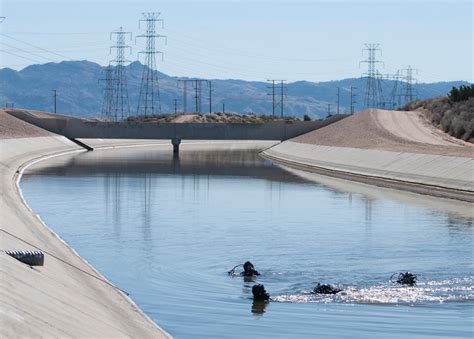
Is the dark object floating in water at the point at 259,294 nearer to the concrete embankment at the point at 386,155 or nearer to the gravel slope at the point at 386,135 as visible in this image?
the concrete embankment at the point at 386,155

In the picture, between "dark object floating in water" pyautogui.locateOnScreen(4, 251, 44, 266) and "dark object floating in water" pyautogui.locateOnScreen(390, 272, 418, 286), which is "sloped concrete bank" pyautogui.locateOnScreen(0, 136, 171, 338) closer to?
"dark object floating in water" pyautogui.locateOnScreen(4, 251, 44, 266)

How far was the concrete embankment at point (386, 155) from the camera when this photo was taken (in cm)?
6200

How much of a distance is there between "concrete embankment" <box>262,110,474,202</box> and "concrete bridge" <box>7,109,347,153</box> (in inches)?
101

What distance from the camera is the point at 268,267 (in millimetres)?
30109

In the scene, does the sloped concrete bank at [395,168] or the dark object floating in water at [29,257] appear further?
the sloped concrete bank at [395,168]

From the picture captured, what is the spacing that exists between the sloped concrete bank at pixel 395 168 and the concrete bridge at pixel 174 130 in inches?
499

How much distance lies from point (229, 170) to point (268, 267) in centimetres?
5329

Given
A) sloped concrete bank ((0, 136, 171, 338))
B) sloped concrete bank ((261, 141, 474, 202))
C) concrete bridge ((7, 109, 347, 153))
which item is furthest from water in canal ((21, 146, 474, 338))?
concrete bridge ((7, 109, 347, 153))

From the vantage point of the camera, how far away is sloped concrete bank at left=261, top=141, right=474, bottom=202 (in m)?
59.6

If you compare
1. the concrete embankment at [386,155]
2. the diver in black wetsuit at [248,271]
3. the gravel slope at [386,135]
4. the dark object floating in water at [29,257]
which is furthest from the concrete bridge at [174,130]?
the dark object floating in water at [29,257]

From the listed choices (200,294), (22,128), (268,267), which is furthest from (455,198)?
(22,128)

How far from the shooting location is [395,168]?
7269cm

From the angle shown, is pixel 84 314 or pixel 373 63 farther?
pixel 373 63

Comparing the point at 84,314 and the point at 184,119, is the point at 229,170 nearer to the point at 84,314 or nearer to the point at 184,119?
the point at 84,314
